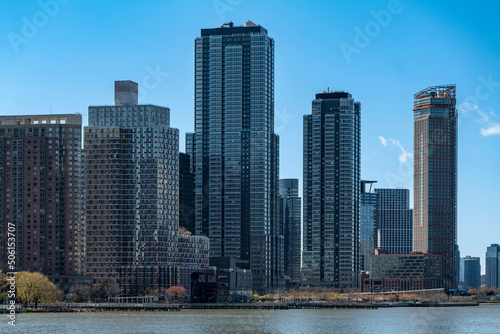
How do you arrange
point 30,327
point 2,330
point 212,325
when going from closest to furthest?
1. point 2,330
2. point 30,327
3. point 212,325

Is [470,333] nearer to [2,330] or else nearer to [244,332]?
[244,332]

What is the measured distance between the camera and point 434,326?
198750mm

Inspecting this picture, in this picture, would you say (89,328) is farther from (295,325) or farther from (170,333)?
(295,325)

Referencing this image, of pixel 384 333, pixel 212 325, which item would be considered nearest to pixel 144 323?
pixel 212 325

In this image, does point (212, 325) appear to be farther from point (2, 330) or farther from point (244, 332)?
point (2, 330)

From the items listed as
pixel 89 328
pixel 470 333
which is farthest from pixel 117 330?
pixel 470 333

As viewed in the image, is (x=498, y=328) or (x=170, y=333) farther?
(x=498, y=328)

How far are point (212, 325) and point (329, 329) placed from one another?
23638 mm

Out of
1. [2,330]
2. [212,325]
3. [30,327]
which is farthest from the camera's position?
[212,325]

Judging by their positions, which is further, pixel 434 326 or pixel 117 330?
pixel 434 326

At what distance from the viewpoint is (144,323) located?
7672 inches

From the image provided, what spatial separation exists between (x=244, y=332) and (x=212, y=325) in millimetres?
22060

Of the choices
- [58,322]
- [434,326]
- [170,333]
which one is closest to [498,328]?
[434,326]

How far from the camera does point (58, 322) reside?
626ft
